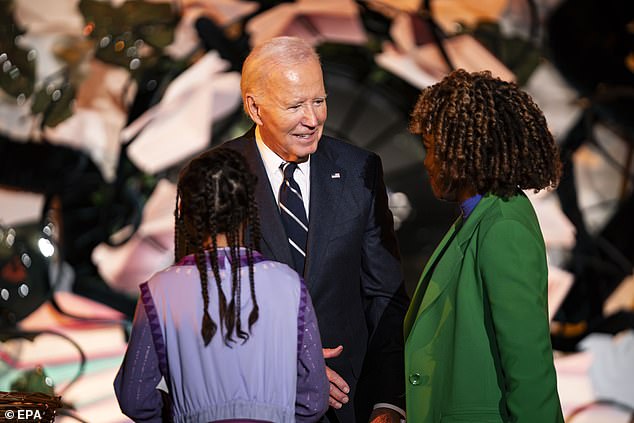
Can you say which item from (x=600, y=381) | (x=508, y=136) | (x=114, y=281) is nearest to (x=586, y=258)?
(x=600, y=381)

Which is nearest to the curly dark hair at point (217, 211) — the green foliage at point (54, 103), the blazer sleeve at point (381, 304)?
the blazer sleeve at point (381, 304)

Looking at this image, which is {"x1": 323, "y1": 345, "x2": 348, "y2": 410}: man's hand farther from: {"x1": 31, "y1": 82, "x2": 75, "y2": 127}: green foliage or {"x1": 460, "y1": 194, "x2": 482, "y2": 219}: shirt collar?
{"x1": 31, "y1": 82, "x2": 75, "y2": 127}: green foliage

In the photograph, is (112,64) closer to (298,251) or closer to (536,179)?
(298,251)

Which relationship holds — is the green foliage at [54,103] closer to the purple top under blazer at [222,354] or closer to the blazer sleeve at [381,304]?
the blazer sleeve at [381,304]

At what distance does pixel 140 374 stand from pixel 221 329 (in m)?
0.19

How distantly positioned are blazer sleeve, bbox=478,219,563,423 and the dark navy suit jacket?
45 centimetres

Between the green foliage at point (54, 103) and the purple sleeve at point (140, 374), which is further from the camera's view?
the green foliage at point (54, 103)

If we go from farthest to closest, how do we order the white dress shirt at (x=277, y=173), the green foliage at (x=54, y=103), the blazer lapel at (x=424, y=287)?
the green foliage at (x=54, y=103)
the white dress shirt at (x=277, y=173)
the blazer lapel at (x=424, y=287)

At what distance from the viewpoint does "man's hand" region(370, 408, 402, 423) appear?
2461 mm

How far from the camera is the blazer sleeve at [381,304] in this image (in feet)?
8.36

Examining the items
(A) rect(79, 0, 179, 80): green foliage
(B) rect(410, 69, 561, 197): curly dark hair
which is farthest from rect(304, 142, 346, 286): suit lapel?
(A) rect(79, 0, 179, 80): green foliage

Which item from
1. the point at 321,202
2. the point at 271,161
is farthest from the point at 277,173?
the point at 321,202

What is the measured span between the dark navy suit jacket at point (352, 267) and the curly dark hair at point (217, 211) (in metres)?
0.40

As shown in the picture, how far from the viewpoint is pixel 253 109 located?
257 cm
